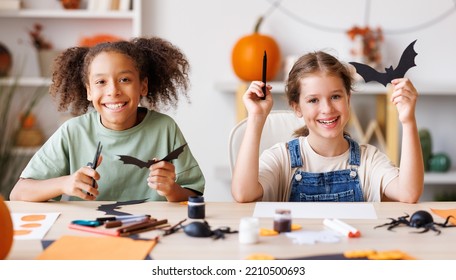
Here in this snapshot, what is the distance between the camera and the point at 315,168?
191 centimetres

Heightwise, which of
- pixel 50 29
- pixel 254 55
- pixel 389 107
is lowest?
pixel 389 107

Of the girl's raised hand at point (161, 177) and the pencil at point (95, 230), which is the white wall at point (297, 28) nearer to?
the girl's raised hand at point (161, 177)

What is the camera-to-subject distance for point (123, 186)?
195 centimetres

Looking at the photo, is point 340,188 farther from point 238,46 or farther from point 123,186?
point 238,46

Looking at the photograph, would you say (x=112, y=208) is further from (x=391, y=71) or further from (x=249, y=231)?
(x=391, y=71)

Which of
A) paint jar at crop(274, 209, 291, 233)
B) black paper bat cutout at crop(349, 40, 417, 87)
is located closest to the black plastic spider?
paint jar at crop(274, 209, 291, 233)

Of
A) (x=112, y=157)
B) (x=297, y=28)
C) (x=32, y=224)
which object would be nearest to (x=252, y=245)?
(x=32, y=224)

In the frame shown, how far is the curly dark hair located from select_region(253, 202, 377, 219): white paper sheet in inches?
21.3

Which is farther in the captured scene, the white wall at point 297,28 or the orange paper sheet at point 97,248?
the white wall at point 297,28

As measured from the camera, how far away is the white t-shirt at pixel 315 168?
1.87m

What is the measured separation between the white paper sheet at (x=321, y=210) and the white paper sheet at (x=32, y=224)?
454 millimetres

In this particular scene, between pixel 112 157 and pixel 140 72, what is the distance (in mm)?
254

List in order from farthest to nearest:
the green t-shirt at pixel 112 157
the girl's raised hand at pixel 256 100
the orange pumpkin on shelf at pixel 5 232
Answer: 1. the green t-shirt at pixel 112 157
2. the girl's raised hand at pixel 256 100
3. the orange pumpkin on shelf at pixel 5 232

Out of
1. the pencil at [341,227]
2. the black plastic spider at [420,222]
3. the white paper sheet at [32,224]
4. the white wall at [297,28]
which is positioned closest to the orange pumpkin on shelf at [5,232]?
the white paper sheet at [32,224]
